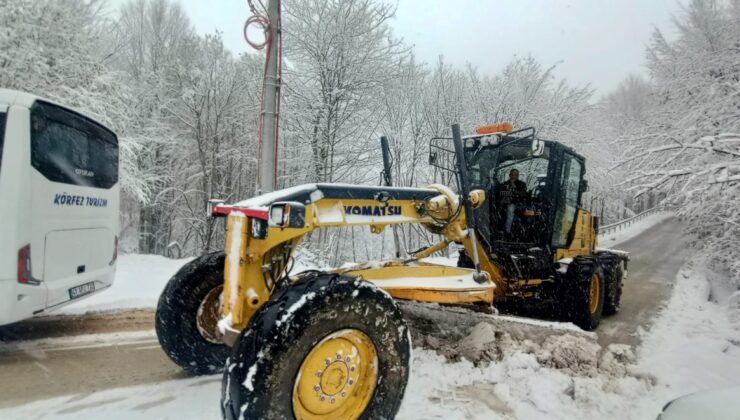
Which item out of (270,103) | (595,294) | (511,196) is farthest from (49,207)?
(595,294)

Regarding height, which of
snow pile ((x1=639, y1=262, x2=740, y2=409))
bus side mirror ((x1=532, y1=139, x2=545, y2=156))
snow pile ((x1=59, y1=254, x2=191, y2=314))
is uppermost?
bus side mirror ((x1=532, y1=139, x2=545, y2=156))

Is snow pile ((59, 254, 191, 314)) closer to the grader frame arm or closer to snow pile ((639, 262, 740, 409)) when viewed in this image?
the grader frame arm

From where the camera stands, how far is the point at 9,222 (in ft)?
12.3

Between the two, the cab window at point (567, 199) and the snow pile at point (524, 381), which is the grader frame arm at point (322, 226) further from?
the cab window at point (567, 199)

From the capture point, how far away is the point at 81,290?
456cm

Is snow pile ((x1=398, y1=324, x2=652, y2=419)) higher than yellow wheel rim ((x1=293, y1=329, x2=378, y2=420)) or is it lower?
lower

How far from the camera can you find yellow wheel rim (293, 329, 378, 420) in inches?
95.9

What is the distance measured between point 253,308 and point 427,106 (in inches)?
584

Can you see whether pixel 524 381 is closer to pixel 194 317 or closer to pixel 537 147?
pixel 537 147

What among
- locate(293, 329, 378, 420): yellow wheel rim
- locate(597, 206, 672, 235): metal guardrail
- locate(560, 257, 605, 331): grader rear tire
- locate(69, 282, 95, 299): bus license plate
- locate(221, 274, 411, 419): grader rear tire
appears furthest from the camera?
locate(597, 206, 672, 235): metal guardrail

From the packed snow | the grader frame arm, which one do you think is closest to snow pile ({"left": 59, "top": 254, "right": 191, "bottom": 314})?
the packed snow

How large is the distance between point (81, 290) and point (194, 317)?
6.40 feet

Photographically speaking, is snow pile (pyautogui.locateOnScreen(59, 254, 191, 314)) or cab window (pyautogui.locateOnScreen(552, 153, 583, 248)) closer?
snow pile (pyautogui.locateOnScreen(59, 254, 191, 314))

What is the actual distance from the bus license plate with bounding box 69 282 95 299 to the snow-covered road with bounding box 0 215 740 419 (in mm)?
492
